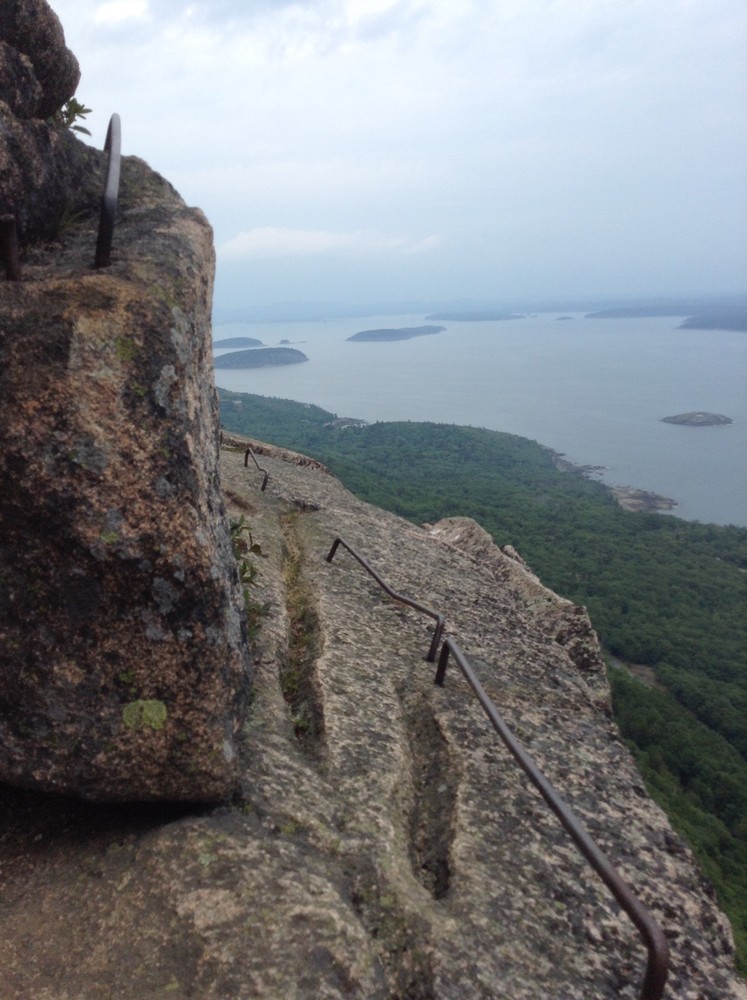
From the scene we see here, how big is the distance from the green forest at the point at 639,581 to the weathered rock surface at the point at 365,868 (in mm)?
5227

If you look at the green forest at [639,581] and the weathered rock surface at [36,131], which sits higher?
the weathered rock surface at [36,131]

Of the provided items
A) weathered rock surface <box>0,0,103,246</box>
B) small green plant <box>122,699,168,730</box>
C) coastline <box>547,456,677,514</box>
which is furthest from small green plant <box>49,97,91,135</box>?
coastline <box>547,456,677,514</box>

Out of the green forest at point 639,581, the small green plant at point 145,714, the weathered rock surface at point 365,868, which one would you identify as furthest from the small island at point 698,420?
the small green plant at point 145,714

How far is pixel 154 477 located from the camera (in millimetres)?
3902

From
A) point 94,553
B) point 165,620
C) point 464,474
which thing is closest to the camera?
point 94,553

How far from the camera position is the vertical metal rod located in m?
4.03

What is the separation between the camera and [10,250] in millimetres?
4062

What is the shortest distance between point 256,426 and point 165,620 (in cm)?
12394

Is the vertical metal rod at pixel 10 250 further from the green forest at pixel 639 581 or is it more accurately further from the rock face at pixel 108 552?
the green forest at pixel 639 581

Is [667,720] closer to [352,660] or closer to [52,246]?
[352,660]

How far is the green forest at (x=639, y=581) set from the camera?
3794 cm

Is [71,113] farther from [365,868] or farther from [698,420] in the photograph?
[698,420]

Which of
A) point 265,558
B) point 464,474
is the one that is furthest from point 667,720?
point 464,474

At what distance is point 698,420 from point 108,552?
196274 mm
